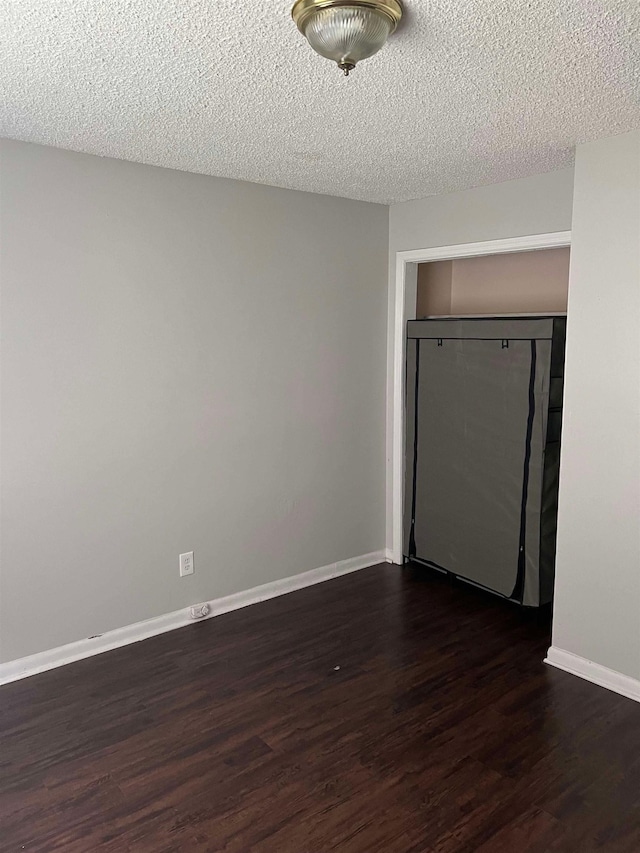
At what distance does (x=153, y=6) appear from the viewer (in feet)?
5.27

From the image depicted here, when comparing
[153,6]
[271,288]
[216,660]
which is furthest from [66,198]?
[216,660]

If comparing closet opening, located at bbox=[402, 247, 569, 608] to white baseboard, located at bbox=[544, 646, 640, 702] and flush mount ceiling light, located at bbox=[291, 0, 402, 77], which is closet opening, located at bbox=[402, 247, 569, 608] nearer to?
white baseboard, located at bbox=[544, 646, 640, 702]

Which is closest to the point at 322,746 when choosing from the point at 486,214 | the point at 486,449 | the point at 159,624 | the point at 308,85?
the point at 159,624

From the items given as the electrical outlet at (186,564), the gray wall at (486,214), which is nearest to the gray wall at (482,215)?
the gray wall at (486,214)

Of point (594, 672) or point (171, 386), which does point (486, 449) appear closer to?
point (594, 672)

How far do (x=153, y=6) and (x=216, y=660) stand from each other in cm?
261

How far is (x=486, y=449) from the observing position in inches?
147

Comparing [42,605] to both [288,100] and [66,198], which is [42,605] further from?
[288,100]

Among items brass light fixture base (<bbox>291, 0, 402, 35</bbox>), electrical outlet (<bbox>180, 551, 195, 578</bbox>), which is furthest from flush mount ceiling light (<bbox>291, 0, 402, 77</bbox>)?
electrical outlet (<bbox>180, 551, 195, 578</bbox>)

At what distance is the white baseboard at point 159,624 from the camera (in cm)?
302

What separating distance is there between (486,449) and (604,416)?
3.15ft

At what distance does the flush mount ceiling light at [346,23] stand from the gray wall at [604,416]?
1460 millimetres

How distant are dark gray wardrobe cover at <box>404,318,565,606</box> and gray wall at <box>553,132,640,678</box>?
1.59ft

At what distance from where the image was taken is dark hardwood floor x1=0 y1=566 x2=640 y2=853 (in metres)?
2.12
